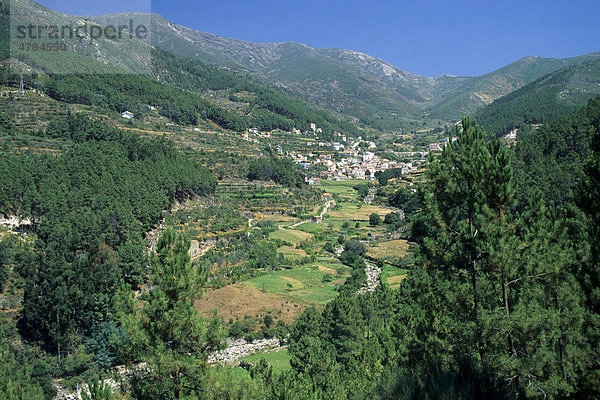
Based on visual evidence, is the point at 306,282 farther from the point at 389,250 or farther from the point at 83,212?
the point at 83,212

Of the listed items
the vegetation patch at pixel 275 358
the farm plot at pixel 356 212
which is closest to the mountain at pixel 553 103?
the farm plot at pixel 356 212

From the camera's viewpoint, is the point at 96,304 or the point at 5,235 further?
the point at 5,235

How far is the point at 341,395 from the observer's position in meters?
11.4

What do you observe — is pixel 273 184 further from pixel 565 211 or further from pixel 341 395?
pixel 565 211

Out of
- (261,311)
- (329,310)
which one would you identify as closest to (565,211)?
(329,310)

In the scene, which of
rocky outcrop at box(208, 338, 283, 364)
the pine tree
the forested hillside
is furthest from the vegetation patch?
the pine tree

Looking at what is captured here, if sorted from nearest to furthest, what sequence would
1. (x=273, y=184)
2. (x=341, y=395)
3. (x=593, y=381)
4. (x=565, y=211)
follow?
(x=593, y=381) < (x=565, y=211) < (x=341, y=395) < (x=273, y=184)

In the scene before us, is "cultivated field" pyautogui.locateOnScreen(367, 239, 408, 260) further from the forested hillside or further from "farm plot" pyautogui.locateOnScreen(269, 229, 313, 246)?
the forested hillside

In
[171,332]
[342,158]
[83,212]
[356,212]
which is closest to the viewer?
[171,332]

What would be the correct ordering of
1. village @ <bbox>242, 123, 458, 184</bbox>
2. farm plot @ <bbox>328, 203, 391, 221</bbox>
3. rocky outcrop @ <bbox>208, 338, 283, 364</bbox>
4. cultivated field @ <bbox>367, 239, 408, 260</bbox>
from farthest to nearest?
village @ <bbox>242, 123, 458, 184</bbox> → farm plot @ <bbox>328, 203, 391, 221</bbox> → cultivated field @ <bbox>367, 239, 408, 260</bbox> → rocky outcrop @ <bbox>208, 338, 283, 364</bbox>

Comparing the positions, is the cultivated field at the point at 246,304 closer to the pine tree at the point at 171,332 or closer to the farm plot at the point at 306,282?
the farm plot at the point at 306,282

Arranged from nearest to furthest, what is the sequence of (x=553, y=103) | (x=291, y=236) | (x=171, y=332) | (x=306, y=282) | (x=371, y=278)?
(x=171, y=332) < (x=306, y=282) < (x=371, y=278) < (x=291, y=236) < (x=553, y=103)

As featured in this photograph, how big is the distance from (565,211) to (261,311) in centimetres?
1779

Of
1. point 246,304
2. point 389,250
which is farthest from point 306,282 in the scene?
point 389,250
